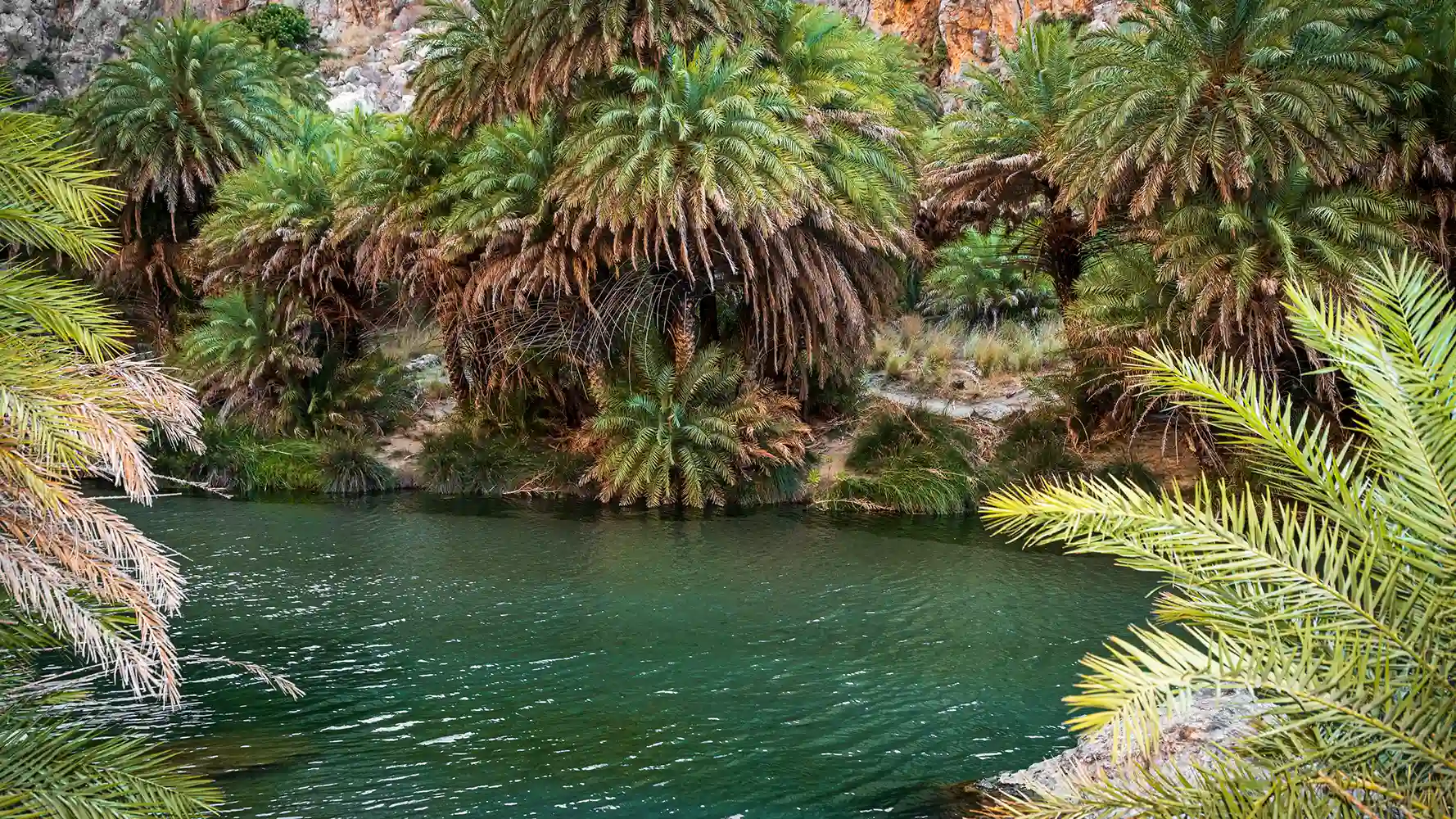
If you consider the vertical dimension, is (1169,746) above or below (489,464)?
below

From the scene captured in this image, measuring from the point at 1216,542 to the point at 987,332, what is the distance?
15.2 m

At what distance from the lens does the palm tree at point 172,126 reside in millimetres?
16531

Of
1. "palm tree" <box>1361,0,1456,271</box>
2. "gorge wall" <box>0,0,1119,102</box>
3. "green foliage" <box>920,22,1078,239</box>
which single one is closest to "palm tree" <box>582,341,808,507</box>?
"green foliage" <box>920,22,1078,239</box>

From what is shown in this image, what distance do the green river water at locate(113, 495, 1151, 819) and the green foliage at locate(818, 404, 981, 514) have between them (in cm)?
71

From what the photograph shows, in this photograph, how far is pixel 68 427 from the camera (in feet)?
10.4

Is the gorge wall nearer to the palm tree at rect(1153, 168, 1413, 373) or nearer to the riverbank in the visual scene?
the palm tree at rect(1153, 168, 1413, 373)

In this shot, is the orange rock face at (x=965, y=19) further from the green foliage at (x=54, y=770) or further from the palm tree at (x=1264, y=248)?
the green foliage at (x=54, y=770)

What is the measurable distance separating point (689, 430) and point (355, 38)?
31.2 m

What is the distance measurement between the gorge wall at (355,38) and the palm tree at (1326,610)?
22904 millimetres

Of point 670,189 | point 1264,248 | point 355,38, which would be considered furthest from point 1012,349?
point 355,38

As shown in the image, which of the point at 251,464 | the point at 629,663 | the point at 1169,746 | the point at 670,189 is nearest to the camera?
the point at 1169,746

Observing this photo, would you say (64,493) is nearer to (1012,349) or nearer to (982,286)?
(1012,349)

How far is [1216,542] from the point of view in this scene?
9.00 ft

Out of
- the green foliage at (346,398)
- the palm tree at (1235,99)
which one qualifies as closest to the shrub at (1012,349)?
the palm tree at (1235,99)
